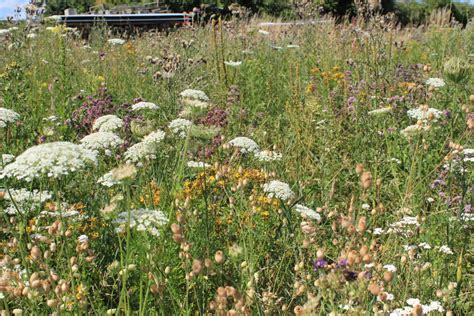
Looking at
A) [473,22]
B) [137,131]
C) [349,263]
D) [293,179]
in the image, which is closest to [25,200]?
[137,131]

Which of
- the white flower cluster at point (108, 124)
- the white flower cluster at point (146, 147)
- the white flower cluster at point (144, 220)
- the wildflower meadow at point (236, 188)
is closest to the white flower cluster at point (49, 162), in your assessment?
the wildflower meadow at point (236, 188)

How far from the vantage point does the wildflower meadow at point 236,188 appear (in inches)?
64.1

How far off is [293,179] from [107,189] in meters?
1.14

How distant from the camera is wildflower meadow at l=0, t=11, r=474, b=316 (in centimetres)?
163

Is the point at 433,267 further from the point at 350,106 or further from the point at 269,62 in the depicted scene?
the point at 269,62

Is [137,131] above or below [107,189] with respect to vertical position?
above

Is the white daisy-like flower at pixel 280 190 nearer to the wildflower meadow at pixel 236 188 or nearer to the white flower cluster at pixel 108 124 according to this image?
the wildflower meadow at pixel 236 188

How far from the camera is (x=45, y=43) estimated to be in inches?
297

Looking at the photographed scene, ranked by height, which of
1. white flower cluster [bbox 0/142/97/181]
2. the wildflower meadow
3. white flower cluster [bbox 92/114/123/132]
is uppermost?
white flower cluster [bbox 0/142/97/181]

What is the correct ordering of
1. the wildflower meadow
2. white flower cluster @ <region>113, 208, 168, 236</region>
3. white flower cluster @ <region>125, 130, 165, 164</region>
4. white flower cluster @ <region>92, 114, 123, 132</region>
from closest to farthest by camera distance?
the wildflower meadow
white flower cluster @ <region>113, 208, 168, 236</region>
white flower cluster @ <region>125, 130, 165, 164</region>
white flower cluster @ <region>92, 114, 123, 132</region>

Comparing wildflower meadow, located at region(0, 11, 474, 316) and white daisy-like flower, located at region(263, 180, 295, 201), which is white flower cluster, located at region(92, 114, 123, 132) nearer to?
wildflower meadow, located at region(0, 11, 474, 316)

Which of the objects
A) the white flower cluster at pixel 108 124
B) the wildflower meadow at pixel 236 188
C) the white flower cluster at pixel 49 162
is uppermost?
the white flower cluster at pixel 49 162

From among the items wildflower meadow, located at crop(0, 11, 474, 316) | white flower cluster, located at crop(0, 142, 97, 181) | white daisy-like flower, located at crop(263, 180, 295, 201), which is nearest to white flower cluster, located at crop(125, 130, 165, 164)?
Result: wildflower meadow, located at crop(0, 11, 474, 316)

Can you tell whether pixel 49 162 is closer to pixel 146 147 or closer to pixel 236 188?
pixel 146 147
